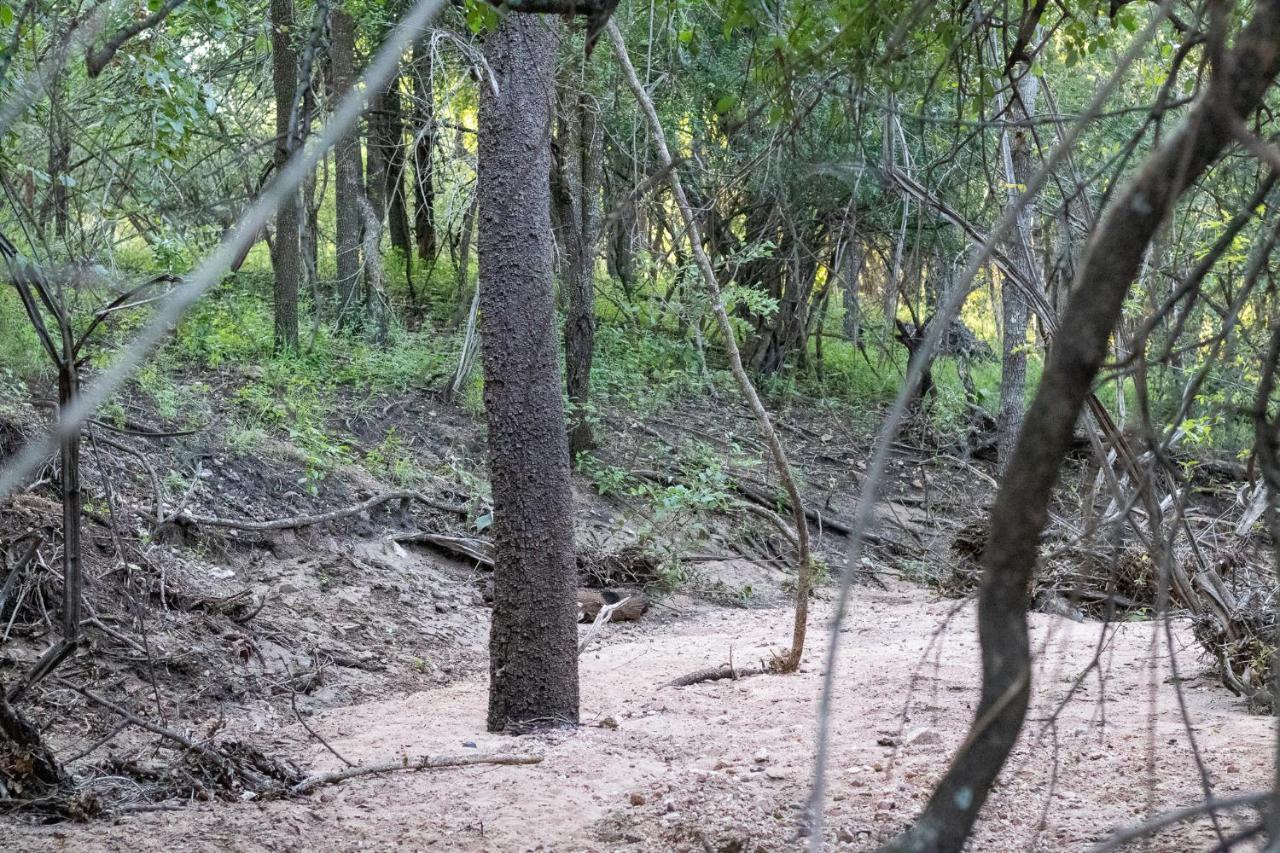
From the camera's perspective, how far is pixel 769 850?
3438 millimetres

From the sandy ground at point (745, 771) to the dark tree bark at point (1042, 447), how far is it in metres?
1.11

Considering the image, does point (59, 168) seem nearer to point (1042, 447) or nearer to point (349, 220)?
point (1042, 447)

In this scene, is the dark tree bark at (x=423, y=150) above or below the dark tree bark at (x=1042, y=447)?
above

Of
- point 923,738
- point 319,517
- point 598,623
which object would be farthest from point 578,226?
point 923,738

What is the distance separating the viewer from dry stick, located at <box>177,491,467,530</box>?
7.49m

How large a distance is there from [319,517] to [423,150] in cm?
767

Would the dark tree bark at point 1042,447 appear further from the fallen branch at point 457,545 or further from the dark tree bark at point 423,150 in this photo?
the fallen branch at point 457,545

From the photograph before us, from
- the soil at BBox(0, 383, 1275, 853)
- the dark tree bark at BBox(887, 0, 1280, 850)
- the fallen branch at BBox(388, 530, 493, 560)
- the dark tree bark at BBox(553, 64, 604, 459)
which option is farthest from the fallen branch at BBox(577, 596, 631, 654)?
the dark tree bark at BBox(887, 0, 1280, 850)

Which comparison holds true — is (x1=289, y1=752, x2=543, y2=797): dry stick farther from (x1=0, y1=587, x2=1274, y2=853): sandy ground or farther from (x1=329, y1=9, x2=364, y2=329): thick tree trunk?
(x1=329, y1=9, x2=364, y2=329): thick tree trunk

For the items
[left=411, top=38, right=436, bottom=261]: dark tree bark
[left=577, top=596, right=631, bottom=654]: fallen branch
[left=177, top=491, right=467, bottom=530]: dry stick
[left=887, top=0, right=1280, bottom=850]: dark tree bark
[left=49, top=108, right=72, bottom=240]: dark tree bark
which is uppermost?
[left=411, top=38, right=436, bottom=261]: dark tree bark

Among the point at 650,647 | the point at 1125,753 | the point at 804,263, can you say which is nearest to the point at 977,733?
the point at 1125,753

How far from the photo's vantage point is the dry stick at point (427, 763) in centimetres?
453

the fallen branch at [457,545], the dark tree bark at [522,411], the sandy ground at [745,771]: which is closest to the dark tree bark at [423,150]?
the dark tree bark at [522,411]

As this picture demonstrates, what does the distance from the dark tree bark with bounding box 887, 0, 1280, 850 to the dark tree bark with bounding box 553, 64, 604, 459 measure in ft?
30.6
